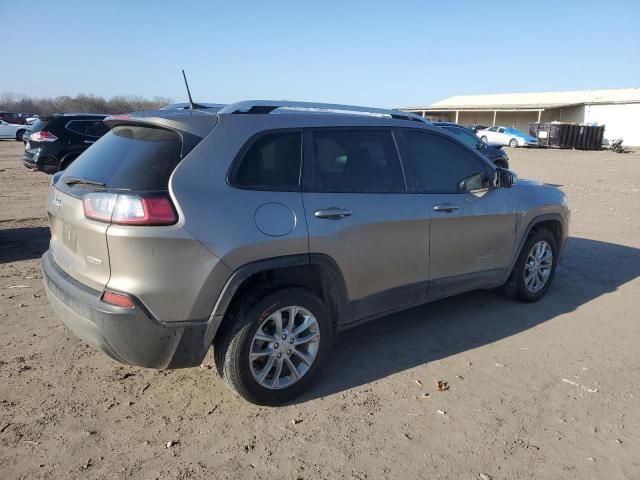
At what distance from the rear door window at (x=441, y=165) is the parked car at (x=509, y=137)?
114ft

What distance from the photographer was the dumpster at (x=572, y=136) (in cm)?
3700

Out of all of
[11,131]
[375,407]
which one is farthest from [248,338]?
[11,131]

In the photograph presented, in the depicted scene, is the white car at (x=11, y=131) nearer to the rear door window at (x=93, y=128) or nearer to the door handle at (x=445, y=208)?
the rear door window at (x=93, y=128)

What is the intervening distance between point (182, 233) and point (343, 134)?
55.9 inches

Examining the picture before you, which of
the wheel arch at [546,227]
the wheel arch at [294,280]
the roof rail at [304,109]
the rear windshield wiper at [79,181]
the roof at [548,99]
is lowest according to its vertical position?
the roof at [548,99]

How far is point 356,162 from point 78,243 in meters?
1.86

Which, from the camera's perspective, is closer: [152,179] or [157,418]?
[152,179]

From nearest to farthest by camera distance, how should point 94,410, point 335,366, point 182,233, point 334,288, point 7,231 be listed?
point 182,233
point 94,410
point 334,288
point 335,366
point 7,231

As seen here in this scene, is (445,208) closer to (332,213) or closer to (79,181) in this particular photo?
(332,213)

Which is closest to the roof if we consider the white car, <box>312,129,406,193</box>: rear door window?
the white car

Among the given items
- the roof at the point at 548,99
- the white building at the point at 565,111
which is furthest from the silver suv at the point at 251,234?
the roof at the point at 548,99

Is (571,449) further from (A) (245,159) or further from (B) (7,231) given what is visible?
(B) (7,231)

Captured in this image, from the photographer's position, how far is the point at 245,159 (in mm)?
3072

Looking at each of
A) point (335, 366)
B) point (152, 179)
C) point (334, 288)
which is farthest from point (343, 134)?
point (335, 366)
